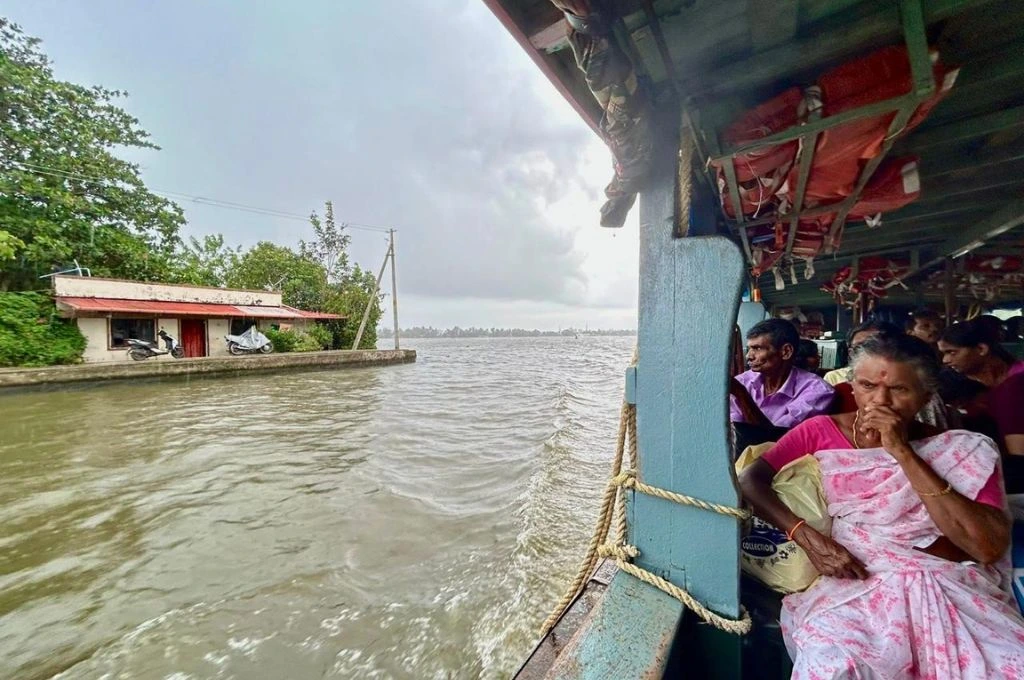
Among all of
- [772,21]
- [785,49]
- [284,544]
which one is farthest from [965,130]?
[284,544]

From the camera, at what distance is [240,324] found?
20359 mm

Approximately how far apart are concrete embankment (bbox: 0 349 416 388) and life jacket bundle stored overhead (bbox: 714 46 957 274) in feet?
59.1

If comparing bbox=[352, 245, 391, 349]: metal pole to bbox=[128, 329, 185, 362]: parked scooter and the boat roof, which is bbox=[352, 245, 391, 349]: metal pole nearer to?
bbox=[128, 329, 185, 362]: parked scooter

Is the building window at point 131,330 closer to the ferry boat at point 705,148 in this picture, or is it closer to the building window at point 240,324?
Result: the building window at point 240,324

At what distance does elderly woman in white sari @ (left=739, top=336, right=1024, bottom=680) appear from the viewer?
3.56ft

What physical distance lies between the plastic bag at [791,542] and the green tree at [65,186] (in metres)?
22.0

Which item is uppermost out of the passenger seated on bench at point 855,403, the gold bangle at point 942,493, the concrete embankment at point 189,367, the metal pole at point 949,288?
the metal pole at point 949,288

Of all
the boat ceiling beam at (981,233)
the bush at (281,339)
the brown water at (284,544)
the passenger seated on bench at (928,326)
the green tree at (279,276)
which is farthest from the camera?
the green tree at (279,276)

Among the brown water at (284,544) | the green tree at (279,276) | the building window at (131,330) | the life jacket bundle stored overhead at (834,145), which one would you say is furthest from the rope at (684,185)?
the green tree at (279,276)

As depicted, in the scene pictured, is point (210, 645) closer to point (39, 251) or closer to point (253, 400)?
point (253, 400)

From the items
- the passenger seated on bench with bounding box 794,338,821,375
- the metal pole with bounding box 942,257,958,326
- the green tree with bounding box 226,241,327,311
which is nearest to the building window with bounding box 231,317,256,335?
the green tree with bounding box 226,241,327,311

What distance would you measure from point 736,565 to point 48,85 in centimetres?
2792

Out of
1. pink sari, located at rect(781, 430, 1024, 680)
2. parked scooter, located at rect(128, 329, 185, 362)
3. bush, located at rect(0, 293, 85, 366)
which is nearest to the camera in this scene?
pink sari, located at rect(781, 430, 1024, 680)

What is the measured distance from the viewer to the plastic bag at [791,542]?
1424 millimetres
